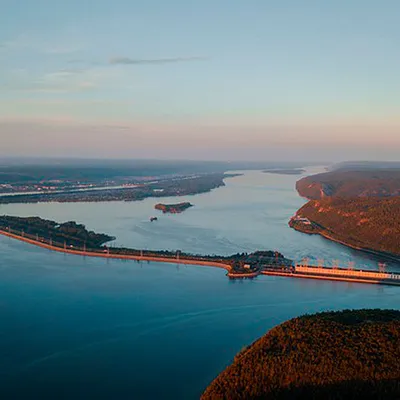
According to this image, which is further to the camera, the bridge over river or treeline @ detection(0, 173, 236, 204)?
treeline @ detection(0, 173, 236, 204)

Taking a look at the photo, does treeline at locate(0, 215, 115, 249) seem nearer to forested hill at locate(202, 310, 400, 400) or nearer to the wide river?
the wide river

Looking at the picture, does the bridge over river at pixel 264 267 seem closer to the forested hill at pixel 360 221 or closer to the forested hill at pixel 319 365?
the forested hill at pixel 360 221

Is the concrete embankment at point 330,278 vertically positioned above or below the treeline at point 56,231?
below

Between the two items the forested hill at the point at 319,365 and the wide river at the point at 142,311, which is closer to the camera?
the forested hill at the point at 319,365

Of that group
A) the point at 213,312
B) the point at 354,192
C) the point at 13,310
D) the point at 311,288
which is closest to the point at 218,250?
the point at 311,288

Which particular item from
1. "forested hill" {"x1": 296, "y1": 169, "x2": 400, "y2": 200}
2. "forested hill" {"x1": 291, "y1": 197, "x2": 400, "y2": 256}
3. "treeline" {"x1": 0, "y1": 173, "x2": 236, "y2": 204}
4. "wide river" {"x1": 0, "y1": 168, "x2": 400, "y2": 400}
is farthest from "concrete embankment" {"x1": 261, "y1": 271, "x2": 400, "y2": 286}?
"treeline" {"x1": 0, "y1": 173, "x2": 236, "y2": 204}

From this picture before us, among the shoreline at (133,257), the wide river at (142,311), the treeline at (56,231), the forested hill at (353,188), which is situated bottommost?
the wide river at (142,311)

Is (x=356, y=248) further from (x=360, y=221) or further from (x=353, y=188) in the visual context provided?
(x=353, y=188)

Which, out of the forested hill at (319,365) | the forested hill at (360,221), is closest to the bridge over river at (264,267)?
the forested hill at (360,221)
